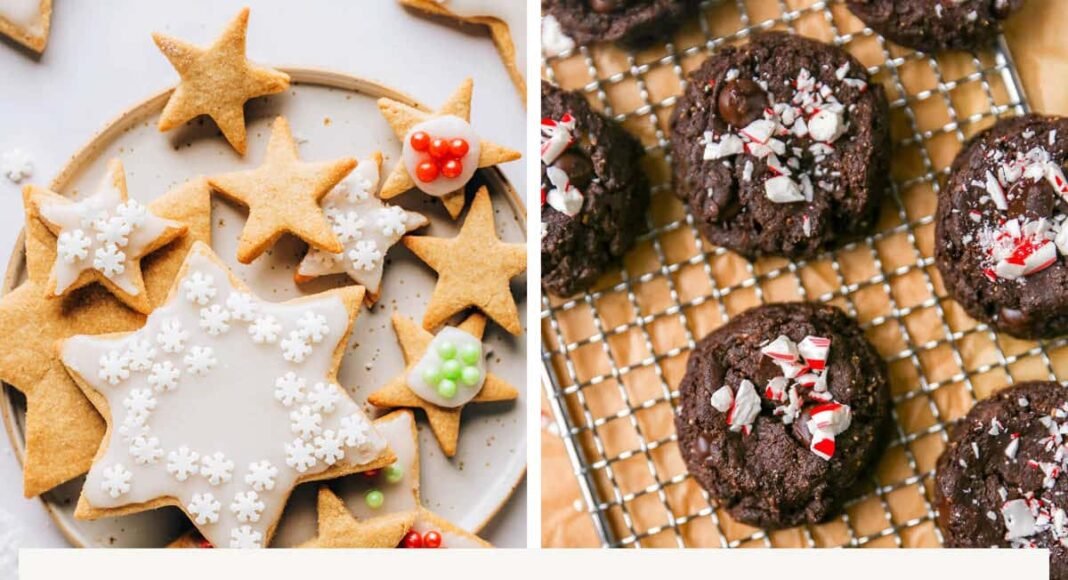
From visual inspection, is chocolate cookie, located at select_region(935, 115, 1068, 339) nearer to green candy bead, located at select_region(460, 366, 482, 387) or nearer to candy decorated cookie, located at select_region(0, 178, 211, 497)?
green candy bead, located at select_region(460, 366, 482, 387)

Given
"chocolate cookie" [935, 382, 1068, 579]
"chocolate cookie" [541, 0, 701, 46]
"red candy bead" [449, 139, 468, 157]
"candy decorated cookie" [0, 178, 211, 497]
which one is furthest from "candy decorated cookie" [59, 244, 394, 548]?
"chocolate cookie" [935, 382, 1068, 579]

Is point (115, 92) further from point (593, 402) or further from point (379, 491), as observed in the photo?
point (593, 402)

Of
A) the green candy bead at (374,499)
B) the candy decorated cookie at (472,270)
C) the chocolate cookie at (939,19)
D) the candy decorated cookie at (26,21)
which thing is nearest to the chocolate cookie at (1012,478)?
the chocolate cookie at (939,19)

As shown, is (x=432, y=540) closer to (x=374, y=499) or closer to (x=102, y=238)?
(x=374, y=499)

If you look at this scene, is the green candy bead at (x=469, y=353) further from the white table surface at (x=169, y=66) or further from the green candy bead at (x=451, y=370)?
the white table surface at (x=169, y=66)

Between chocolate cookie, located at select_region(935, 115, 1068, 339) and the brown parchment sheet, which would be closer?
→ chocolate cookie, located at select_region(935, 115, 1068, 339)

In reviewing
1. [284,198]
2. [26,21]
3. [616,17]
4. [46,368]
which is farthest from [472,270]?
[26,21]
